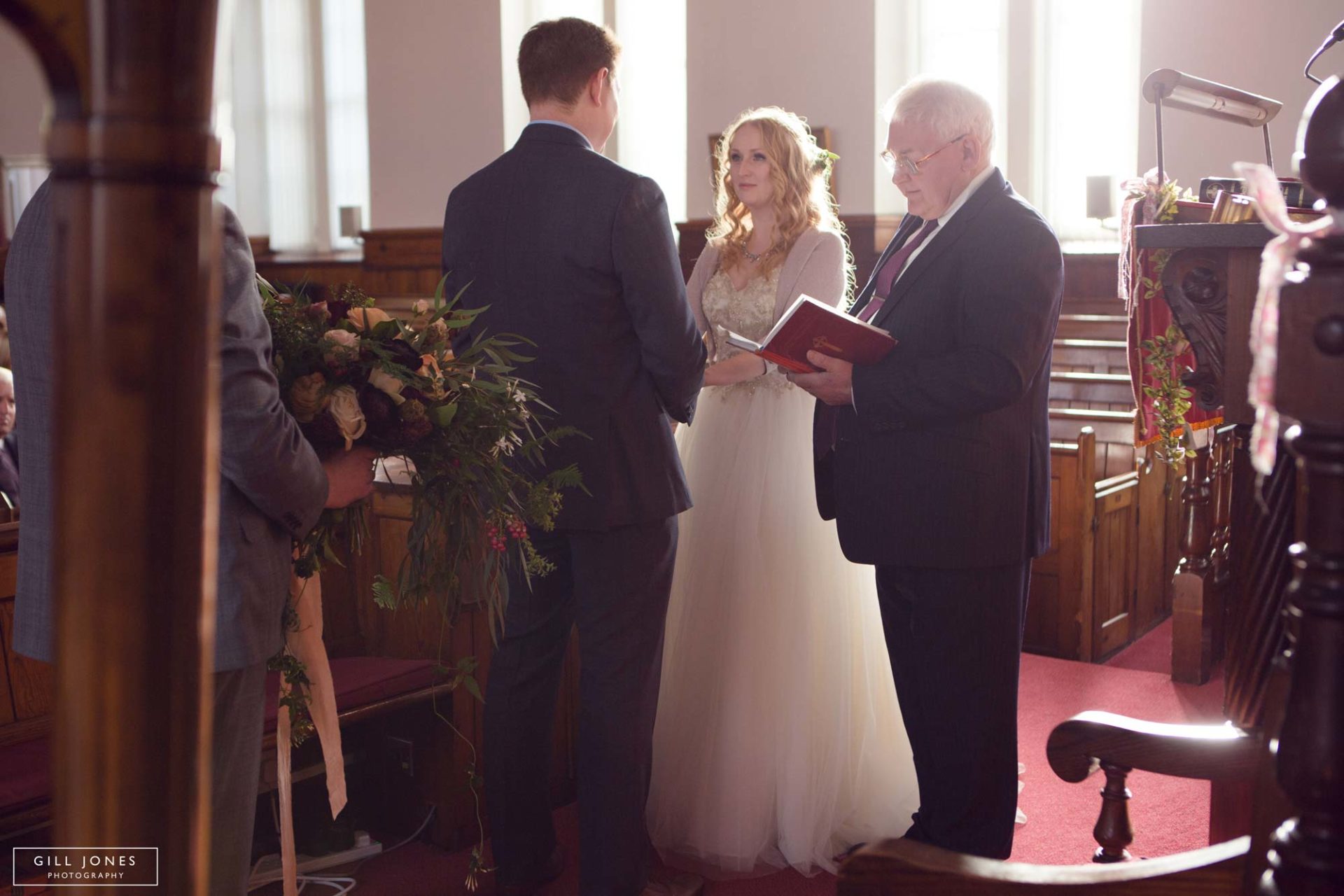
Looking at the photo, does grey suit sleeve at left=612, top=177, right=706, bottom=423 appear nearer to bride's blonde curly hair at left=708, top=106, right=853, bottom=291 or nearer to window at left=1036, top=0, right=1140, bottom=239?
bride's blonde curly hair at left=708, top=106, right=853, bottom=291

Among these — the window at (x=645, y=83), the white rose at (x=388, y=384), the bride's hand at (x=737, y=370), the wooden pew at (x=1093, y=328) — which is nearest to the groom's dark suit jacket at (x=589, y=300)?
the white rose at (x=388, y=384)

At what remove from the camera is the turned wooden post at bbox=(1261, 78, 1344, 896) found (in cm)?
59

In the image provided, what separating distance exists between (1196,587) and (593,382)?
3129 mm

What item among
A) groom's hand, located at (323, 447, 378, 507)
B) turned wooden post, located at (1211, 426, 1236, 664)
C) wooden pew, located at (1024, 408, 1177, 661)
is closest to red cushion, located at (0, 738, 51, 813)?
groom's hand, located at (323, 447, 378, 507)

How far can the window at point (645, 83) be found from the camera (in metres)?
10.1

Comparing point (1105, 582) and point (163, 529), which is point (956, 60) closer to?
point (1105, 582)

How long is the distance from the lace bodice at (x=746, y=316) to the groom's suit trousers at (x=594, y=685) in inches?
29.7

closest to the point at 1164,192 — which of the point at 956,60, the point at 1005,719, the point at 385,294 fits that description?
the point at 1005,719

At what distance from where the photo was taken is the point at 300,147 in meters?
13.6

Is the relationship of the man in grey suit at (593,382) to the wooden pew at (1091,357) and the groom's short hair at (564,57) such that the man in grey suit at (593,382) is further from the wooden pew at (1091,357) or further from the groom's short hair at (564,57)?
the wooden pew at (1091,357)

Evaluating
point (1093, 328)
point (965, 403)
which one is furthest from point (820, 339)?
point (1093, 328)

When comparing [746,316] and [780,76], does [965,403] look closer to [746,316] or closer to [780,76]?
[746,316]

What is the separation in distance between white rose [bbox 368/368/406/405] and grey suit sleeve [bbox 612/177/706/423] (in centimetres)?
Answer: 69

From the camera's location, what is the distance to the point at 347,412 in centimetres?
180
